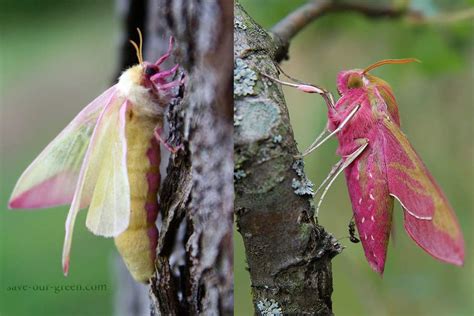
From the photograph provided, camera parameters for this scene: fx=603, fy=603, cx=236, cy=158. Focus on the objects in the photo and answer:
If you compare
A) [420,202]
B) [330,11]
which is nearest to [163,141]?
[420,202]

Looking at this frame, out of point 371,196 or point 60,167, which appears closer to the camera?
point 371,196

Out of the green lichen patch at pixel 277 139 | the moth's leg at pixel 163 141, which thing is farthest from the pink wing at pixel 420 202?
the moth's leg at pixel 163 141

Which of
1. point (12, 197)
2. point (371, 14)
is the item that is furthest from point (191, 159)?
point (371, 14)

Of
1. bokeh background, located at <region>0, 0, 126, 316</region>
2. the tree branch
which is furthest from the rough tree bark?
bokeh background, located at <region>0, 0, 126, 316</region>

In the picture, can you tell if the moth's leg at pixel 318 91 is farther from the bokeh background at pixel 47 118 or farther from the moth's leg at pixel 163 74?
the bokeh background at pixel 47 118

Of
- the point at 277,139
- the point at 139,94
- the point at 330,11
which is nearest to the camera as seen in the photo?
the point at 277,139

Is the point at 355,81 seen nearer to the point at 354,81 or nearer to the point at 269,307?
the point at 354,81
